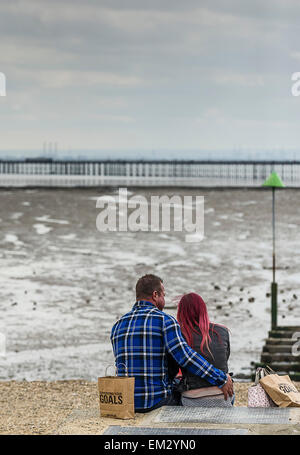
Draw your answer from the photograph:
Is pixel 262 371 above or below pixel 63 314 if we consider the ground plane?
above

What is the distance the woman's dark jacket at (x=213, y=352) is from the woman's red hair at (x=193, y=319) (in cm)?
3

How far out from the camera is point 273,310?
1362 cm

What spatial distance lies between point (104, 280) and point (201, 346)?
48.7 ft

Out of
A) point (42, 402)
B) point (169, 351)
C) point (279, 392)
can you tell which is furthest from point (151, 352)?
point (42, 402)

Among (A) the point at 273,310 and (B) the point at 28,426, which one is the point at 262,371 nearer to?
(B) the point at 28,426

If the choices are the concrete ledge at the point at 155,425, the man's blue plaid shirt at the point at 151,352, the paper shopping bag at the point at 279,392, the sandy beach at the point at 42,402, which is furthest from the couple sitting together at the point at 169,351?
the sandy beach at the point at 42,402

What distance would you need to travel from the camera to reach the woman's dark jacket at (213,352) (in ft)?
20.1

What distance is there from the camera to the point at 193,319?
6129 mm

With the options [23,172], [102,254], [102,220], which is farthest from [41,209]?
[23,172]

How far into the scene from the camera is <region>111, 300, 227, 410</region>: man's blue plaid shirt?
233 inches
